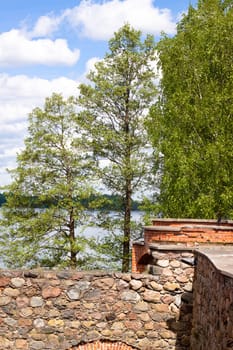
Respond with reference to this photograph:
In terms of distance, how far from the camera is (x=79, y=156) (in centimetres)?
1952

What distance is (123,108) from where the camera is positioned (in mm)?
19812

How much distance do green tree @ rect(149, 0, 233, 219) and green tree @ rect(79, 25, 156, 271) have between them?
257 cm

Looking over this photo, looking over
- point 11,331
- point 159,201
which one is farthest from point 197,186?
point 11,331

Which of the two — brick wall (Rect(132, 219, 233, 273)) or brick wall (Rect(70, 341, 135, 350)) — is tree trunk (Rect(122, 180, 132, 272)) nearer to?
brick wall (Rect(132, 219, 233, 273))

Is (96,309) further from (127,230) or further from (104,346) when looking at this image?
(127,230)

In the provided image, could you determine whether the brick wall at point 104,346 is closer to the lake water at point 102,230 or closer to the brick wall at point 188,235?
the brick wall at point 188,235

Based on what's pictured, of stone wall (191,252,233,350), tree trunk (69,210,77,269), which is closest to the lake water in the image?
tree trunk (69,210,77,269)

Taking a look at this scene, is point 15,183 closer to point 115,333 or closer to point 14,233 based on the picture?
point 14,233

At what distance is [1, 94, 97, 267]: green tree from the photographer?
61.0 feet

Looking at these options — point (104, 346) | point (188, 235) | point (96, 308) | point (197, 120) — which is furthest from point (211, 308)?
point (197, 120)

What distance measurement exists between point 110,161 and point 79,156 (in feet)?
3.90

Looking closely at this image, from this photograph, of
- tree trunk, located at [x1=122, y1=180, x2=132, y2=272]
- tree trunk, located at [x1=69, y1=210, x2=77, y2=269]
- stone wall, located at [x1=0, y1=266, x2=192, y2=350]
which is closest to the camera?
stone wall, located at [x1=0, y1=266, x2=192, y2=350]

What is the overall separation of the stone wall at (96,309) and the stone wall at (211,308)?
1.68 ft

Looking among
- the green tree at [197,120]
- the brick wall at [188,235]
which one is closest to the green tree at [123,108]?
the green tree at [197,120]
